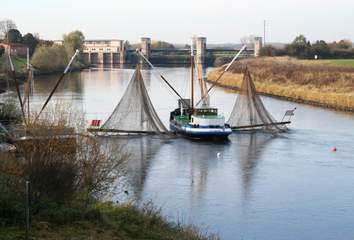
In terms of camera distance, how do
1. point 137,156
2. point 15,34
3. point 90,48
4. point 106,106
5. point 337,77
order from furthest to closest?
point 90,48, point 15,34, point 337,77, point 106,106, point 137,156

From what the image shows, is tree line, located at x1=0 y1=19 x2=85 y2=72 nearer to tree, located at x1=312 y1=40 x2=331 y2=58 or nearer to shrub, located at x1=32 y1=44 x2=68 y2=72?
shrub, located at x1=32 y1=44 x2=68 y2=72

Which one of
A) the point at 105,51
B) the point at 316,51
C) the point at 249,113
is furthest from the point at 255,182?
the point at 105,51

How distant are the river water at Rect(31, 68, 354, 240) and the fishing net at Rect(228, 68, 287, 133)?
55.3 inches

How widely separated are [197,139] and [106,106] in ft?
43.1

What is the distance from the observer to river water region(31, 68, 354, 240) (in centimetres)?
1488

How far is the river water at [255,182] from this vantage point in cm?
1488

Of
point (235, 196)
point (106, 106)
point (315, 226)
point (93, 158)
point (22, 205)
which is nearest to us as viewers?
point (22, 205)

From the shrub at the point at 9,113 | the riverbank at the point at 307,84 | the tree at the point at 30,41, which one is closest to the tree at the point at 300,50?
the riverbank at the point at 307,84

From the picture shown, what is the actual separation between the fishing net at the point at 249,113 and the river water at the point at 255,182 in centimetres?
141

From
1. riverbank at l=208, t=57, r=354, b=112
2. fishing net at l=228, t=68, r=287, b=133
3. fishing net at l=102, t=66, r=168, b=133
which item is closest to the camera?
fishing net at l=102, t=66, r=168, b=133

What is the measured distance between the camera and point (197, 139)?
1155 inches

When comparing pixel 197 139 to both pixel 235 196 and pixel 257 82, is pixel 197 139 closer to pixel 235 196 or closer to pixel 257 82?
pixel 235 196

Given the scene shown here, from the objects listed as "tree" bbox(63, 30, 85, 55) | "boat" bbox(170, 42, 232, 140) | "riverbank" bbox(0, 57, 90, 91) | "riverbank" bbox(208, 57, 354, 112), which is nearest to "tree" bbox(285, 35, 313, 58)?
"riverbank" bbox(208, 57, 354, 112)

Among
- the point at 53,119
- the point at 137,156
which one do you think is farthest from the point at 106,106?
the point at 53,119
